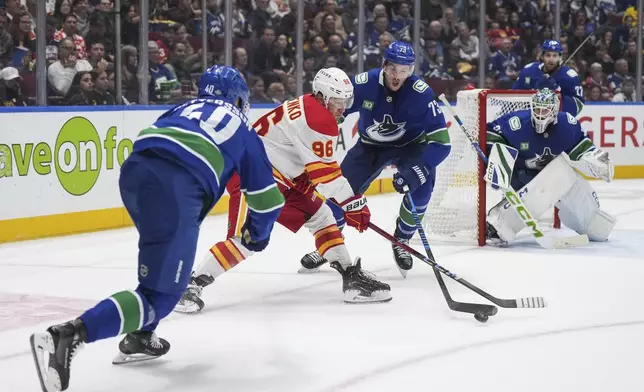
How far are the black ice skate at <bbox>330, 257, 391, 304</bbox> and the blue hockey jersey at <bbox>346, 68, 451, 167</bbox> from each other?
2.97ft

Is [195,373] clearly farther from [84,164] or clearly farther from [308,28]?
[308,28]

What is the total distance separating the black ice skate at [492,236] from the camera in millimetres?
5977

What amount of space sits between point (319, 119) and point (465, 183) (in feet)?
7.92

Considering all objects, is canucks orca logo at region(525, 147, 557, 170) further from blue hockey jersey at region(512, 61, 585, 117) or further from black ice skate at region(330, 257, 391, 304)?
black ice skate at region(330, 257, 391, 304)

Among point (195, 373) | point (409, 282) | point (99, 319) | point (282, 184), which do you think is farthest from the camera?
point (409, 282)

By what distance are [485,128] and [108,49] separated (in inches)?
100

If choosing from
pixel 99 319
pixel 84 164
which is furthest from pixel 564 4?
pixel 99 319

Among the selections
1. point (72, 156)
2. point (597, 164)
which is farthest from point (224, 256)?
point (597, 164)

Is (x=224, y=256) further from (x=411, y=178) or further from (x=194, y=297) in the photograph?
(x=411, y=178)

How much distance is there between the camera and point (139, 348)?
3152mm

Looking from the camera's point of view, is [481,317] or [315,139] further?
[315,139]

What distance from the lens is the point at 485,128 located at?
5973 mm

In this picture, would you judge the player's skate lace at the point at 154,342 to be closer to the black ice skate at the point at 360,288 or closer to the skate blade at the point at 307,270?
the black ice skate at the point at 360,288

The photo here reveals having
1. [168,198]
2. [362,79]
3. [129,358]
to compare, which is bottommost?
[129,358]
